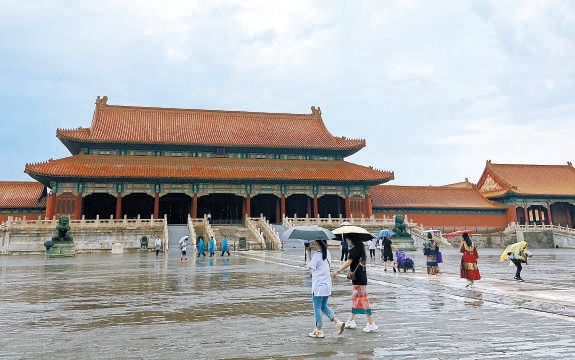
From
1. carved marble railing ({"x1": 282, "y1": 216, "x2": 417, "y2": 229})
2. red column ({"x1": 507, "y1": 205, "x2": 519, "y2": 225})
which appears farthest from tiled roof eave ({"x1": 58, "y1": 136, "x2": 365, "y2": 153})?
red column ({"x1": 507, "y1": 205, "x2": 519, "y2": 225})

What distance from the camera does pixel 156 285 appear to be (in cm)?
1051

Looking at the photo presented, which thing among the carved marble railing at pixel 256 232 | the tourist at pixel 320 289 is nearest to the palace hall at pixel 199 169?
the carved marble railing at pixel 256 232

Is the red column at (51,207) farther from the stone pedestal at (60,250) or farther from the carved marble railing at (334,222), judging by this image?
the carved marble railing at (334,222)

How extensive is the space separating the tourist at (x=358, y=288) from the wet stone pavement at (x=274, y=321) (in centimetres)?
17

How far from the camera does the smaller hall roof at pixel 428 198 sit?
41.9 metres

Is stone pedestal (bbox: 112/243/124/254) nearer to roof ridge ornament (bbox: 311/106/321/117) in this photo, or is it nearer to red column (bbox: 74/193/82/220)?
red column (bbox: 74/193/82/220)

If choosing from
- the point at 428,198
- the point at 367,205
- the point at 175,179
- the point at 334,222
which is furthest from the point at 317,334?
the point at 428,198

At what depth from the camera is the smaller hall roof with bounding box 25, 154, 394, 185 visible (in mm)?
34594

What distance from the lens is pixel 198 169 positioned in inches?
1492

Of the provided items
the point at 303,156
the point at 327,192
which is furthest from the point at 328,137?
the point at 327,192

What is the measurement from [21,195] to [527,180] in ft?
169

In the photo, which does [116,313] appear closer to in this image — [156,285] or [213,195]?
[156,285]

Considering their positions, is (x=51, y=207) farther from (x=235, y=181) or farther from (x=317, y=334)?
(x=317, y=334)

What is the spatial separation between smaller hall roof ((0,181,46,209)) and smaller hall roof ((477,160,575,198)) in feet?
148
